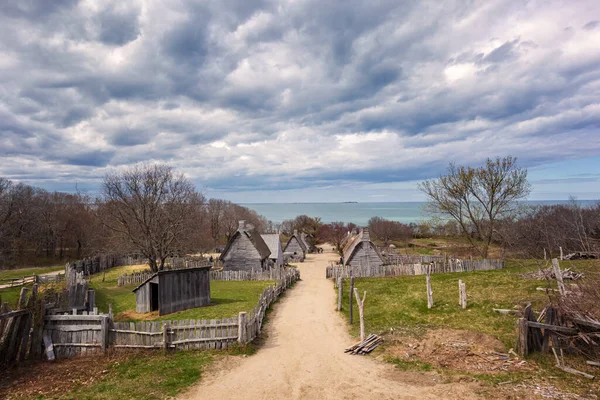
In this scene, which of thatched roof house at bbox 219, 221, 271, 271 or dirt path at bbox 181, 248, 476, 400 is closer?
dirt path at bbox 181, 248, 476, 400

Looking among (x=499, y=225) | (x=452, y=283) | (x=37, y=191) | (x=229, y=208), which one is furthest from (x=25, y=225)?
(x=499, y=225)

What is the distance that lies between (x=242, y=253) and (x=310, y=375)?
2879 centimetres

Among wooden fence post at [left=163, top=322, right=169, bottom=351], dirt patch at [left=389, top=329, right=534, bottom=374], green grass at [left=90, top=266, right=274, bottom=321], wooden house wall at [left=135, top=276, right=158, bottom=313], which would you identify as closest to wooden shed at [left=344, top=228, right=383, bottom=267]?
green grass at [left=90, top=266, right=274, bottom=321]

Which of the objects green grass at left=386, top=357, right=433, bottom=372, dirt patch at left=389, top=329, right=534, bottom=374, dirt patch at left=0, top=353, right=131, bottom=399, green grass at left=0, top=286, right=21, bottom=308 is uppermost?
green grass at left=0, top=286, right=21, bottom=308

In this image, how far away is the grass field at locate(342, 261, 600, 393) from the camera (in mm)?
12117

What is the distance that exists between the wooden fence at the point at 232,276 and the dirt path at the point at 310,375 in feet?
57.9

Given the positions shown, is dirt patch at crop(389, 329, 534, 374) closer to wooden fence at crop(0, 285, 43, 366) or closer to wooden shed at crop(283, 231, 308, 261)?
wooden fence at crop(0, 285, 43, 366)

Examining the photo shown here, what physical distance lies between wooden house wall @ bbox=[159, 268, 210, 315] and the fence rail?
→ 42.0 feet

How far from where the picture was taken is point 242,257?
39.8 m

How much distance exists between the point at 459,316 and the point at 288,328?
365 inches

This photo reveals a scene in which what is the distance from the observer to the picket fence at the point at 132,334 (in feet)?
43.5

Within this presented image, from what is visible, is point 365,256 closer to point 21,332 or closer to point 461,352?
point 461,352

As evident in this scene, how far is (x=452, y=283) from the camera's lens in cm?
2667

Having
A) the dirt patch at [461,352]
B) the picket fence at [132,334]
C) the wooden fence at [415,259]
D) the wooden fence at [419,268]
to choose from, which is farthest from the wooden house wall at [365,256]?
the picket fence at [132,334]
